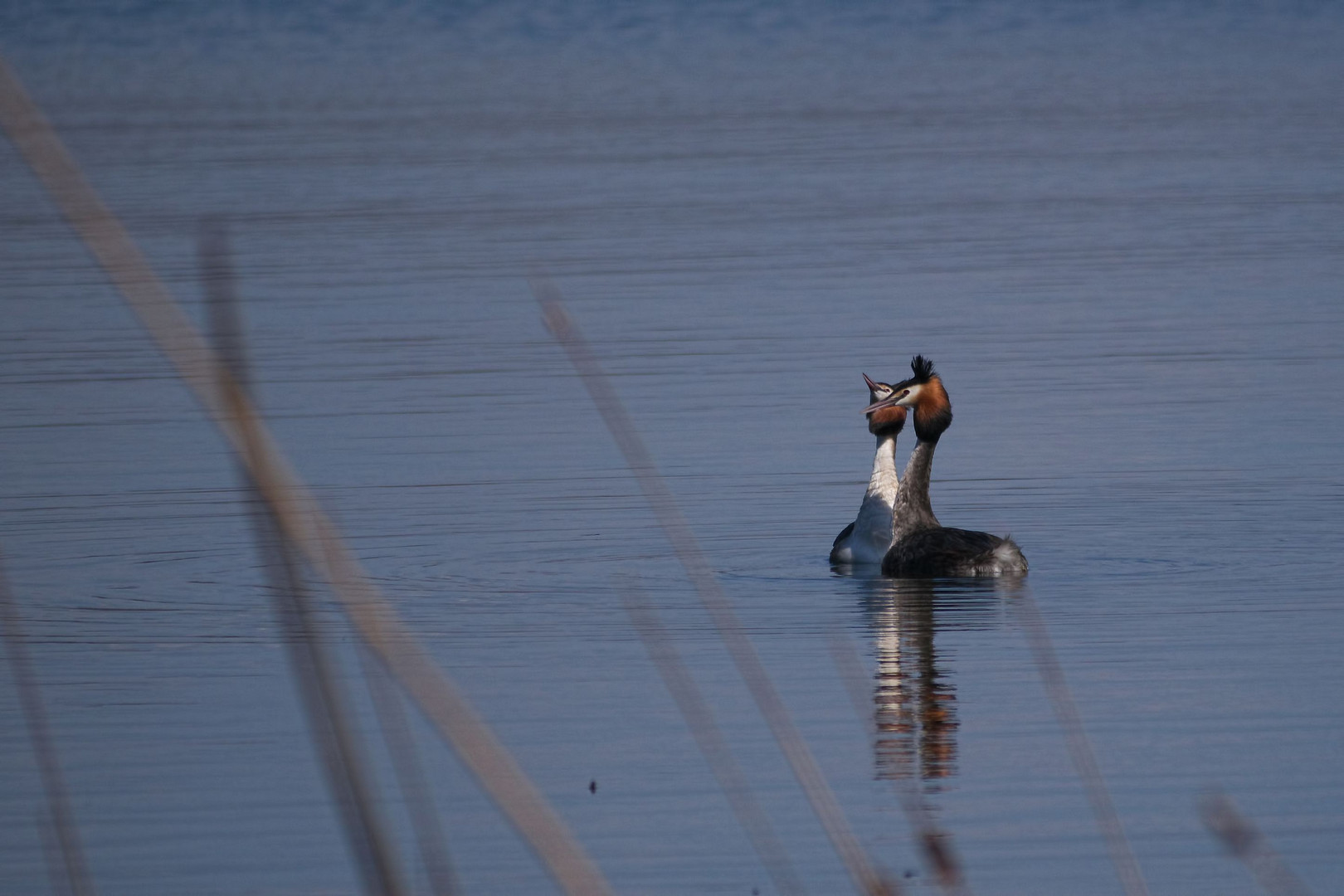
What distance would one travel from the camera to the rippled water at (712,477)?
712cm

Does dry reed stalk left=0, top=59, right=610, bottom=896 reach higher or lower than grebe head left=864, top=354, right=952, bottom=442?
lower

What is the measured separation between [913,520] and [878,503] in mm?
361

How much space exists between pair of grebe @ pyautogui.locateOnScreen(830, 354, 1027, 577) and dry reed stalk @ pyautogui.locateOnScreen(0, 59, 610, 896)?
832 cm

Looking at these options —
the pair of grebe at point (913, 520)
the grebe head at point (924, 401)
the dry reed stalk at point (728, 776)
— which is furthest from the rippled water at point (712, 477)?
the grebe head at point (924, 401)

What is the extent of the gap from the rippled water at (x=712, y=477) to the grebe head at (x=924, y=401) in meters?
0.64

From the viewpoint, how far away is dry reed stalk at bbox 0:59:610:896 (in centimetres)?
191

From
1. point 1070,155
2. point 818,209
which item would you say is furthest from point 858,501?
point 1070,155

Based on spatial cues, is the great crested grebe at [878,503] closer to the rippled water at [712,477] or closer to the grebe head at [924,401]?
the grebe head at [924,401]

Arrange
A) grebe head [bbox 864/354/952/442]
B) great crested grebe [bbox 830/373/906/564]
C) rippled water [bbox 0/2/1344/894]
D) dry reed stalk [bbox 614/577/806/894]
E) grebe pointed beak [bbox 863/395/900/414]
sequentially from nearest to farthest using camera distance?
dry reed stalk [bbox 614/577/806/894] < rippled water [bbox 0/2/1344/894] < great crested grebe [bbox 830/373/906/564] < grebe head [bbox 864/354/952/442] < grebe pointed beak [bbox 863/395/900/414]

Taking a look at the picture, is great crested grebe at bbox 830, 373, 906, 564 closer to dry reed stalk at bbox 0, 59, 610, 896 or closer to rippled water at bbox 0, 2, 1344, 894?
rippled water at bbox 0, 2, 1344, 894

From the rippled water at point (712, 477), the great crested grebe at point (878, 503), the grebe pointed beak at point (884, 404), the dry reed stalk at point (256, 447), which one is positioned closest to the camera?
the dry reed stalk at point (256, 447)

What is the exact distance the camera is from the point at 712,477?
13.0 m

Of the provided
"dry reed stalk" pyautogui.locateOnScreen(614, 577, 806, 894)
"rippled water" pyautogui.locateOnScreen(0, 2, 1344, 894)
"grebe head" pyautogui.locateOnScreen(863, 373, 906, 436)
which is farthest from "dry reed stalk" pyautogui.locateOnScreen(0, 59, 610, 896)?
"grebe head" pyautogui.locateOnScreen(863, 373, 906, 436)

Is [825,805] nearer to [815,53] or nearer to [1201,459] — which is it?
[1201,459]
